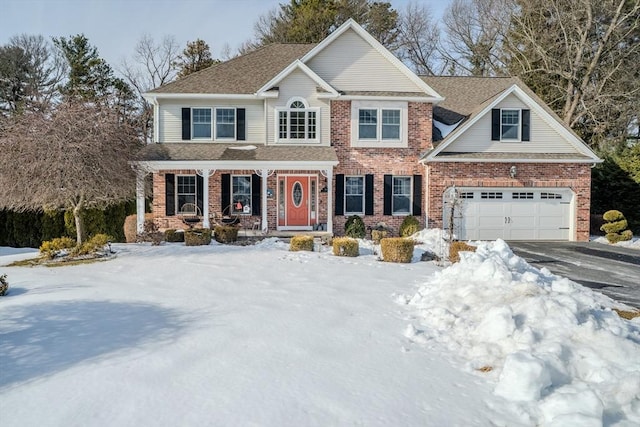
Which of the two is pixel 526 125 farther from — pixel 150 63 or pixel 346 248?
pixel 150 63

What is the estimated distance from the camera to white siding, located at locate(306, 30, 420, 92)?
1762cm

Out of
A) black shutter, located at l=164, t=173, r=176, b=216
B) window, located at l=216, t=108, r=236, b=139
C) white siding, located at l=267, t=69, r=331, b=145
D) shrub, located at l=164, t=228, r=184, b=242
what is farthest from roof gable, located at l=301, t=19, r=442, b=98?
shrub, located at l=164, t=228, r=184, b=242

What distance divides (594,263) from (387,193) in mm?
7296

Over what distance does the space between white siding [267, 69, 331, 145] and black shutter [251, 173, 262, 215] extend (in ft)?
4.91

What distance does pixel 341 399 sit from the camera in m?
4.38

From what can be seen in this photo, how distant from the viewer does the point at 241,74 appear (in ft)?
60.8

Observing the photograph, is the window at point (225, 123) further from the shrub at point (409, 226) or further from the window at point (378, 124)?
the shrub at point (409, 226)

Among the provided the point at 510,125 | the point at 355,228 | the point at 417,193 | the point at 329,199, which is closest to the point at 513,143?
the point at 510,125

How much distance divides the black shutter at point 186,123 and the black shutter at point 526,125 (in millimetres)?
12799

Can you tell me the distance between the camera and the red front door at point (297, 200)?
691 inches

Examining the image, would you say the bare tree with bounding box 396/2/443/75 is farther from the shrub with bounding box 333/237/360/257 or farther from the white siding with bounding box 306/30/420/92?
the shrub with bounding box 333/237/360/257

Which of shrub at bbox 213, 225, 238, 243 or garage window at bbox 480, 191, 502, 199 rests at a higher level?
garage window at bbox 480, 191, 502, 199

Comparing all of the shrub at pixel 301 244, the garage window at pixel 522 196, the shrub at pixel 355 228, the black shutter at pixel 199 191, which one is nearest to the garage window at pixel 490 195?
the garage window at pixel 522 196

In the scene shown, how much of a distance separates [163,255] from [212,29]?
906 inches
